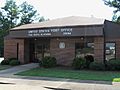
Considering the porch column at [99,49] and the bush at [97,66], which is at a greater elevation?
the porch column at [99,49]

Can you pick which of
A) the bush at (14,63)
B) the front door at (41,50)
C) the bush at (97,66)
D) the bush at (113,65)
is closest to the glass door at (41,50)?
the front door at (41,50)

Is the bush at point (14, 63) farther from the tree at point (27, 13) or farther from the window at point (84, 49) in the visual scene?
the tree at point (27, 13)

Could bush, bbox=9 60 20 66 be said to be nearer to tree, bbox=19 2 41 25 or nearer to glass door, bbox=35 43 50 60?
glass door, bbox=35 43 50 60

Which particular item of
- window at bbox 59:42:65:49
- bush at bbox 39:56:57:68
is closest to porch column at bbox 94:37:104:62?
window at bbox 59:42:65:49

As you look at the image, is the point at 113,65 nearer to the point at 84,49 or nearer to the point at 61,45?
the point at 84,49

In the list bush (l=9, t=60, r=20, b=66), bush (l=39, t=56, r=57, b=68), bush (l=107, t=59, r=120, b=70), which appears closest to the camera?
bush (l=107, t=59, r=120, b=70)

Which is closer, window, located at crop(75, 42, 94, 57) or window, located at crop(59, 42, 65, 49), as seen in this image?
window, located at crop(75, 42, 94, 57)

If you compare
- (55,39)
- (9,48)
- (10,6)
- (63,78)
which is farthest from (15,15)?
(63,78)

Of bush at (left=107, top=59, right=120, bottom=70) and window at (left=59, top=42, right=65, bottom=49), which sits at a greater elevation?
window at (left=59, top=42, right=65, bottom=49)

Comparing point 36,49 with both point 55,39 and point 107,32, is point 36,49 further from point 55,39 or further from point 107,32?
point 107,32

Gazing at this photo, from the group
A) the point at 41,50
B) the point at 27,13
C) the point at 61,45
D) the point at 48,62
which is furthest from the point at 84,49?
the point at 27,13

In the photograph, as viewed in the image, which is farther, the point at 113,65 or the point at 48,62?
the point at 48,62

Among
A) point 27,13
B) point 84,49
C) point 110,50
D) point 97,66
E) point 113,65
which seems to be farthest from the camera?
point 27,13

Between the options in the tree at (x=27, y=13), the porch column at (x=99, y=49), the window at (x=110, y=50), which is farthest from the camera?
the tree at (x=27, y=13)
